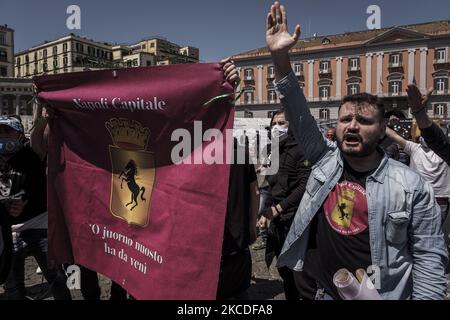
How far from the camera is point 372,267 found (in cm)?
182

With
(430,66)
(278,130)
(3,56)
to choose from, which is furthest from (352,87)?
(3,56)

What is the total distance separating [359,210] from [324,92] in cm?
5490

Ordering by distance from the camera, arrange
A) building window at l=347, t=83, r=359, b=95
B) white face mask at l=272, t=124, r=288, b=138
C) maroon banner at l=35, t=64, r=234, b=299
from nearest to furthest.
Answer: maroon banner at l=35, t=64, r=234, b=299, white face mask at l=272, t=124, r=288, b=138, building window at l=347, t=83, r=359, b=95

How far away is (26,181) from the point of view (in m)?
3.06

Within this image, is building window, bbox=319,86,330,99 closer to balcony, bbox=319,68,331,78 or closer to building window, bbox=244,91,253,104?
balcony, bbox=319,68,331,78

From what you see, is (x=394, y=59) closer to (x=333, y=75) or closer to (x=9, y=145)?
(x=333, y=75)

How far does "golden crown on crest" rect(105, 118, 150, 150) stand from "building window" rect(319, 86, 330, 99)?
54.2 meters

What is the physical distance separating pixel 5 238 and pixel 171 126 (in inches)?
49.6

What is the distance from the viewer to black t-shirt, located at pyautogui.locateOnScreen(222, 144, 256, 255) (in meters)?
2.36

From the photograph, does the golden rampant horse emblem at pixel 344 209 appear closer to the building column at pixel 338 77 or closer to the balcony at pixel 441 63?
the balcony at pixel 441 63

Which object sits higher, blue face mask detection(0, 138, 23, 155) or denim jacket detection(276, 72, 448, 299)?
blue face mask detection(0, 138, 23, 155)

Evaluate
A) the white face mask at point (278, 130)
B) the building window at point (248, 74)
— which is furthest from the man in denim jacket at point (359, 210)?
the building window at point (248, 74)

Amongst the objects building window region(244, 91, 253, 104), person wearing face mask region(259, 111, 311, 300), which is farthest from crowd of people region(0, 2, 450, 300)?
building window region(244, 91, 253, 104)
